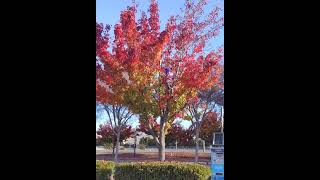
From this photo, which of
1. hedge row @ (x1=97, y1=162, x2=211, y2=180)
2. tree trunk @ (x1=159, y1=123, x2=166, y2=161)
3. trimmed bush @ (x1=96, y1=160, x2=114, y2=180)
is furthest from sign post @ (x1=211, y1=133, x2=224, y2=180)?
trimmed bush @ (x1=96, y1=160, x2=114, y2=180)

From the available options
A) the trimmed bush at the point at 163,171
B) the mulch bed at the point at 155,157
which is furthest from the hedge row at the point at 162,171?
the mulch bed at the point at 155,157

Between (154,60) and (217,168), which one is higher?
(154,60)

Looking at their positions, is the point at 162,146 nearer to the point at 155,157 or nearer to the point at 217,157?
the point at 155,157

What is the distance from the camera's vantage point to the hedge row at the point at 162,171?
475 centimetres

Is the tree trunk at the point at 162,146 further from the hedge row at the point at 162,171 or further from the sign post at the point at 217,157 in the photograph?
the sign post at the point at 217,157

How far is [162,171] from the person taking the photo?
4797 mm

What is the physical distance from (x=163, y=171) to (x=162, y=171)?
12mm

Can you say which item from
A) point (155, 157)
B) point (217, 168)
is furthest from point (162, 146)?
point (217, 168)

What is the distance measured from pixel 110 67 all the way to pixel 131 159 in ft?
4.36
